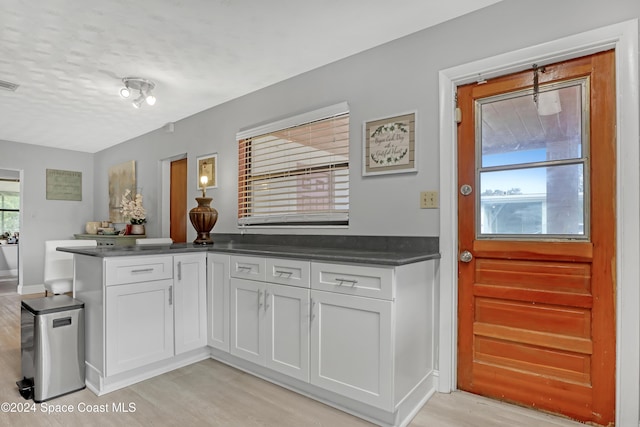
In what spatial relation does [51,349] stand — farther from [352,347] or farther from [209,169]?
[209,169]

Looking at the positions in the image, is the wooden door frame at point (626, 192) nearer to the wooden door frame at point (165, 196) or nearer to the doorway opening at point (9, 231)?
the wooden door frame at point (165, 196)

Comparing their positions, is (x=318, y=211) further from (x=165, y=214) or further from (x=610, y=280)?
(x=165, y=214)

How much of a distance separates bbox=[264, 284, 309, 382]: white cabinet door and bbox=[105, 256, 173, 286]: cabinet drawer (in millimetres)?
796

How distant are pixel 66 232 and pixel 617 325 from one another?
7010mm

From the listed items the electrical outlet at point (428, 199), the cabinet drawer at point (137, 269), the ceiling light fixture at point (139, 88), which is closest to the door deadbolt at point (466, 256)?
the electrical outlet at point (428, 199)

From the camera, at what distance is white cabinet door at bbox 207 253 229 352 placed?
8.63 feet

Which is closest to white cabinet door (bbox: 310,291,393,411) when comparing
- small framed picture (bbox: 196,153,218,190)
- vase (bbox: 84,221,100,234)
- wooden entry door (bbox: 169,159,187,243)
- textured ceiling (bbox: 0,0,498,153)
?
textured ceiling (bbox: 0,0,498,153)

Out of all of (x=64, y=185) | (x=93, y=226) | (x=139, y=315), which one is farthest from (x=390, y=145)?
(x=64, y=185)

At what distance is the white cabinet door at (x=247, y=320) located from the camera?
7.81ft

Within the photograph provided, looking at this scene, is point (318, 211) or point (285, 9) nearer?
point (285, 9)

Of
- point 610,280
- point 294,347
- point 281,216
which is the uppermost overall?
point 281,216

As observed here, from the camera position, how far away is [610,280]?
176 centimetres

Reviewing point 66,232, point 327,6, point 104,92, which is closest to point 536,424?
point 327,6

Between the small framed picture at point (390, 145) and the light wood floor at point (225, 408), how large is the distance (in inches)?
57.6
